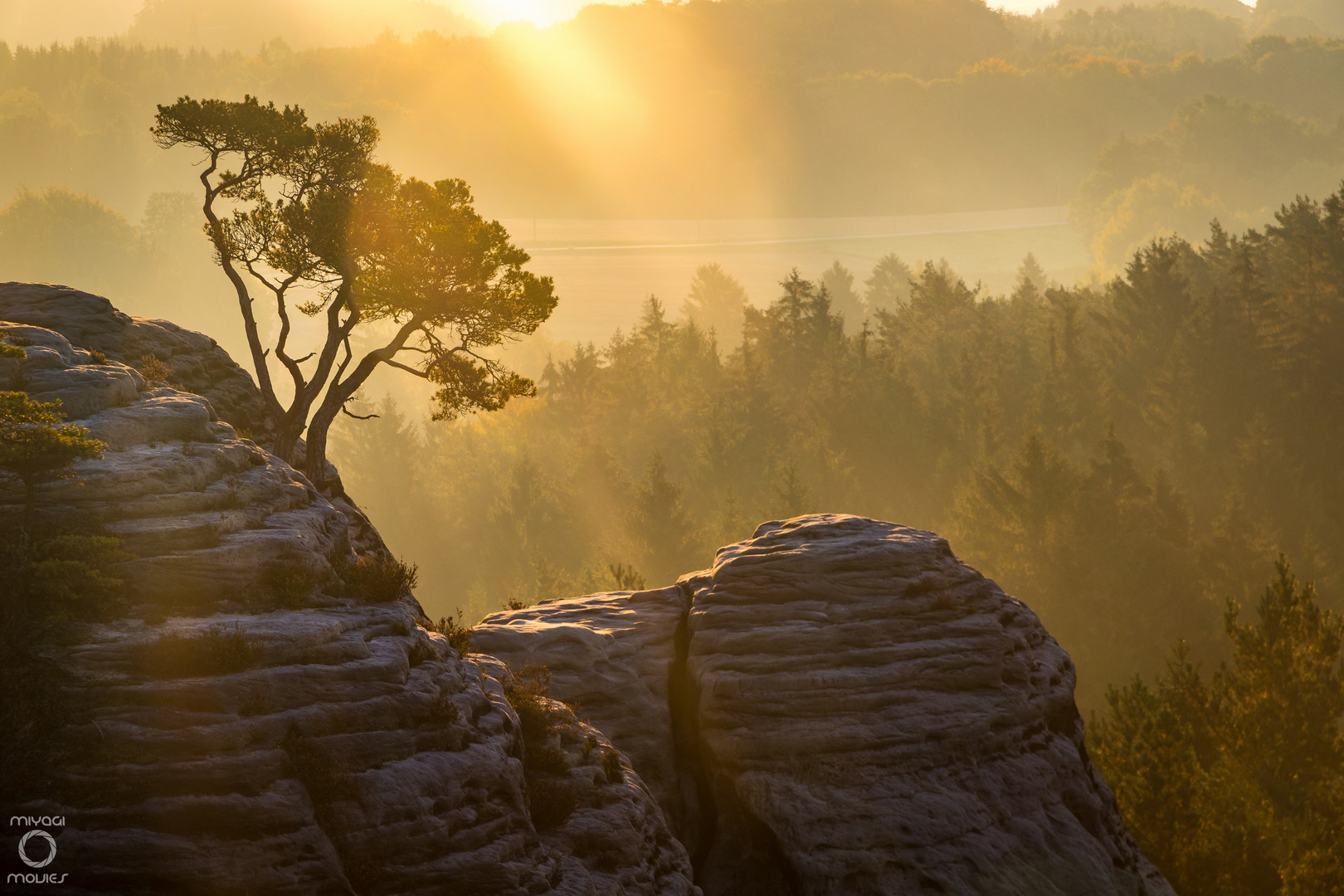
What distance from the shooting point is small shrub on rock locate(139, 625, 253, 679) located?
14734mm

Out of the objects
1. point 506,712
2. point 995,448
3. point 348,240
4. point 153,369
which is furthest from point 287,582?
point 995,448

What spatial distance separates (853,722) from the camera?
76.5 ft

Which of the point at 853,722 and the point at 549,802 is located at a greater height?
the point at 853,722

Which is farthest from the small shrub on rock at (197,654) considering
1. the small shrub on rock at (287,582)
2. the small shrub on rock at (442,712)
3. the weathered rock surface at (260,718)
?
the small shrub on rock at (442,712)

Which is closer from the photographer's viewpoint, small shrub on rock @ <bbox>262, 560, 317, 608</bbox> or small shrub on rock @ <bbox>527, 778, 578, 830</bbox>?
small shrub on rock @ <bbox>262, 560, 317, 608</bbox>

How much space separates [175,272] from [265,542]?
187345mm

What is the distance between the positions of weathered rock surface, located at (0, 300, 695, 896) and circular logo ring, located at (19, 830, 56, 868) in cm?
13

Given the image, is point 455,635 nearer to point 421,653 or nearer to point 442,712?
point 421,653

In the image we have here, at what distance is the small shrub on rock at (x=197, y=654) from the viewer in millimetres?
14734

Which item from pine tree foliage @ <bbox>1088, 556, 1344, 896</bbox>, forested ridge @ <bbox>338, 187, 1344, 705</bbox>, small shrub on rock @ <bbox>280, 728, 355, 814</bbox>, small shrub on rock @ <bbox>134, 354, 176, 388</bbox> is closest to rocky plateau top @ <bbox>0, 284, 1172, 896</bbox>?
small shrub on rock @ <bbox>280, 728, 355, 814</bbox>

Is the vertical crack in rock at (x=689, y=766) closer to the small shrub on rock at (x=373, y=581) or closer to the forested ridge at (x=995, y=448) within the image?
the small shrub on rock at (x=373, y=581)

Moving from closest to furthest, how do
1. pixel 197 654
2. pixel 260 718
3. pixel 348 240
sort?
pixel 260 718, pixel 197 654, pixel 348 240

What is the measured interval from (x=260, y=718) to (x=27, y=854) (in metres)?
3.27

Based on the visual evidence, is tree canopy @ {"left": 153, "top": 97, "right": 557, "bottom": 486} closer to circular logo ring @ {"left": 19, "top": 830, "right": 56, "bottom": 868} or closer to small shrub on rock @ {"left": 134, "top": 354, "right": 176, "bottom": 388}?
small shrub on rock @ {"left": 134, "top": 354, "right": 176, "bottom": 388}
